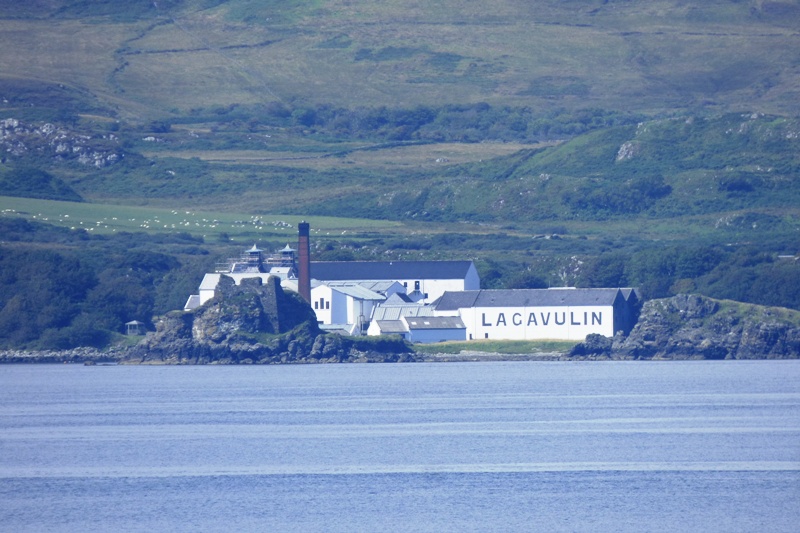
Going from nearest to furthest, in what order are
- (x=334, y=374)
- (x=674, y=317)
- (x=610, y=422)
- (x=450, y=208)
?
(x=610, y=422), (x=334, y=374), (x=674, y=317), (x=450, y=208)

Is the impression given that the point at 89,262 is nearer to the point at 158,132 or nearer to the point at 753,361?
the point at 753,361

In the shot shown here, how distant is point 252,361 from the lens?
79438 mm

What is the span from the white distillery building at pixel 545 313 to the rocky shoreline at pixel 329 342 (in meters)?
2.73

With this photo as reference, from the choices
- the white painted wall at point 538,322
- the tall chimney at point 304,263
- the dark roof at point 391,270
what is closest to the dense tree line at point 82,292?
the dark roof at point 391,270

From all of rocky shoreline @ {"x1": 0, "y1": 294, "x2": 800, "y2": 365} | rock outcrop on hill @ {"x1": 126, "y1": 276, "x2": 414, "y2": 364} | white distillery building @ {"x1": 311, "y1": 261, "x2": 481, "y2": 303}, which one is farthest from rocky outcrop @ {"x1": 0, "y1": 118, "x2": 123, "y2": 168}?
rock outcrop on hill @ {"x1": 126, "y1": 276, "x2": 414, "y2": 364}

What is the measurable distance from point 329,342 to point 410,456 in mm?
41021

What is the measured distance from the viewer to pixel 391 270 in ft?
316

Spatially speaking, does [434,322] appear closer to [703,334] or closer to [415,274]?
[415,274]

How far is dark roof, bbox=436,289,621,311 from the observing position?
81562 mm

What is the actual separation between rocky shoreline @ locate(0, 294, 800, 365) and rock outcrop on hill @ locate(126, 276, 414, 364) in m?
0.05

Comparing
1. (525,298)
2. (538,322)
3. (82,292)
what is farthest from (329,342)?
(82,292)

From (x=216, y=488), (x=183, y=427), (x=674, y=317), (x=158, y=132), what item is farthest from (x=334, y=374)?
(x=158, y=132)

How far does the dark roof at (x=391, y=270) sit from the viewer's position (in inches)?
3752

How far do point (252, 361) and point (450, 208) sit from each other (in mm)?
68596
